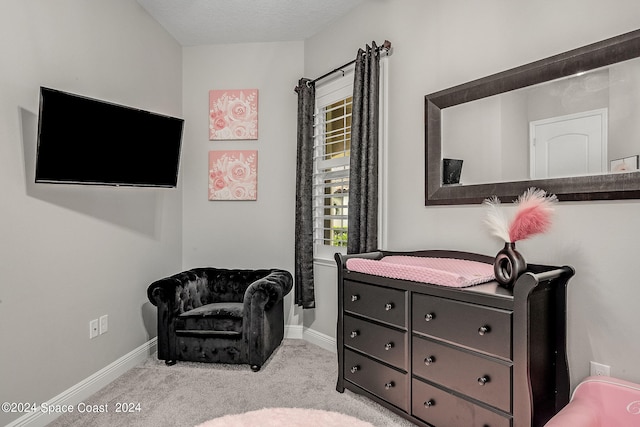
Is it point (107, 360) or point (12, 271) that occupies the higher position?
point (12, 271)

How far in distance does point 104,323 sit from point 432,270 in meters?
2.33

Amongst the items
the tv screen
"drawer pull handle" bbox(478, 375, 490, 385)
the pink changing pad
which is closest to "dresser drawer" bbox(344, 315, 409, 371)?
the pink changing pad

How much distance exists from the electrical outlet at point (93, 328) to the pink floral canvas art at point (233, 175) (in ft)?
5.23

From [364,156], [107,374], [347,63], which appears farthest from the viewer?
[347,63]

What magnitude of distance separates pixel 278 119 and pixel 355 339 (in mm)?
2320

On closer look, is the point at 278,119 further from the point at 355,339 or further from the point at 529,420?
the point at 529,420

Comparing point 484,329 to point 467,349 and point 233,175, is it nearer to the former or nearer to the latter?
point 467,349

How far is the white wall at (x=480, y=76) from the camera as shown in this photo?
1792 mm

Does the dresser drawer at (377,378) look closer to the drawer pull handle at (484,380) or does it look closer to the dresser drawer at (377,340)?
the dresser drawer at (377,340)

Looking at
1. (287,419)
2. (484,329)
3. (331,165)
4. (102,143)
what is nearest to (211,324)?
(287,419)

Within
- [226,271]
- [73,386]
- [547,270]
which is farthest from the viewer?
[226,271]

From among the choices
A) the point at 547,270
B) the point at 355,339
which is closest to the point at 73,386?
the point at 355,339

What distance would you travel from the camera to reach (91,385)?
8.66 feet

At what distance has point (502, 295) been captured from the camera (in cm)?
174
